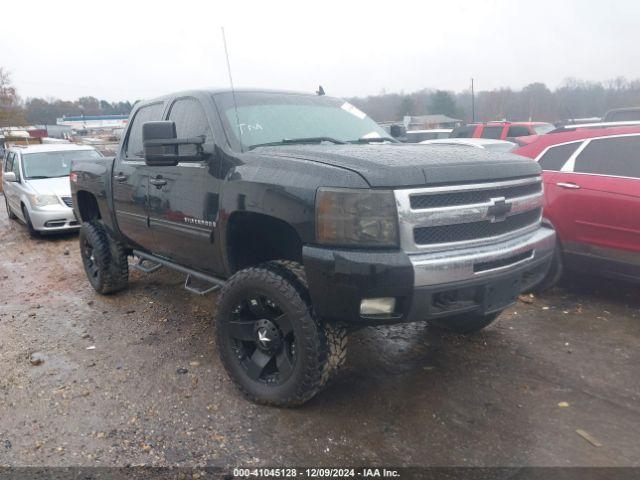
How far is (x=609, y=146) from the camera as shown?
4.72 metres

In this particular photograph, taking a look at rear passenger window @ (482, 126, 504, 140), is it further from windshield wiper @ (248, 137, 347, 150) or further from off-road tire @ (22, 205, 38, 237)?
windshield wiper @ (248, 137, 347, 150)

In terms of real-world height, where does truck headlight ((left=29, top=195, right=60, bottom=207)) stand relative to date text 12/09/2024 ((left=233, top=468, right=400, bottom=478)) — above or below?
above

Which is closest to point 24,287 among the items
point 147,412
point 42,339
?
point 42,339

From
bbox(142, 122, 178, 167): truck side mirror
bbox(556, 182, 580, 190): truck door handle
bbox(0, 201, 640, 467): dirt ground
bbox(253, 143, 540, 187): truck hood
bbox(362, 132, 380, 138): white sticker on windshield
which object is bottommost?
bbox(0, 201, 640, 467): dirt ground

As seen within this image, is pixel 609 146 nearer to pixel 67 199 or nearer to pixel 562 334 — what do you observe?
pixel 562 334

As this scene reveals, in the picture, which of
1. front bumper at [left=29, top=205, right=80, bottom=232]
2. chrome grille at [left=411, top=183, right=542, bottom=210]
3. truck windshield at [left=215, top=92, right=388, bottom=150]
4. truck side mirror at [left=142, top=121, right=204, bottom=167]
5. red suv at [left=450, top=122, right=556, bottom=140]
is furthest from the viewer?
→ red suv at [left=450, top=122, right=556, bottom=140]

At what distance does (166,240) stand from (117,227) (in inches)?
43.7

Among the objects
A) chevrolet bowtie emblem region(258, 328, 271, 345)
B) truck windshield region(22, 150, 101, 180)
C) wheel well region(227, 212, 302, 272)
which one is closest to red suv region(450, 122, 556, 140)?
truck windshield region(22, 150, 101, 180)

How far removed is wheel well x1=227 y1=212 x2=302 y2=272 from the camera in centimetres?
329

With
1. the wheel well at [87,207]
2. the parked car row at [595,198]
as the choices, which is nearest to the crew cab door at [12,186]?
the wheel well at [87,207]

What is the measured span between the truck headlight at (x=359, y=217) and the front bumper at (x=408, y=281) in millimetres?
64

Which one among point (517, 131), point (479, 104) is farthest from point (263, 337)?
point (479, 104)

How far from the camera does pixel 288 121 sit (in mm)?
3855

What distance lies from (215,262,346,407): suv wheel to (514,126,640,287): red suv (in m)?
2.78
